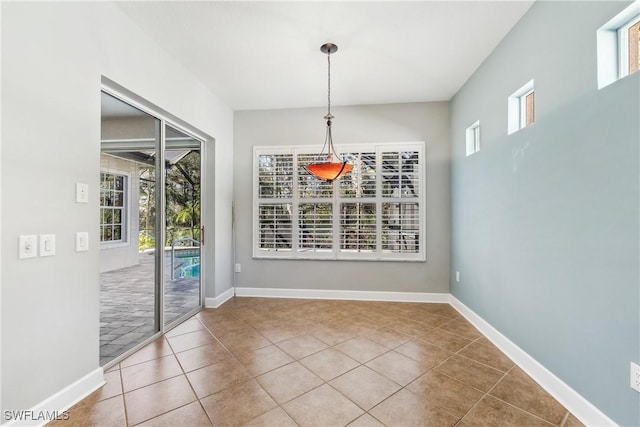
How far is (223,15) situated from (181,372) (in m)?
2.78

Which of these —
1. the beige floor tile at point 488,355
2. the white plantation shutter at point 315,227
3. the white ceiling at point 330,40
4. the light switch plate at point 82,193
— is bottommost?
the beige floor tile at point 488,355

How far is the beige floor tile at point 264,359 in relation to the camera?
2303mm

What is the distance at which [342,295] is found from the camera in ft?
13.7

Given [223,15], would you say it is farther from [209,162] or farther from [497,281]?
[497,281]

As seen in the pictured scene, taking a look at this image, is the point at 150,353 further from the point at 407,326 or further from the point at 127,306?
the point at 407,326

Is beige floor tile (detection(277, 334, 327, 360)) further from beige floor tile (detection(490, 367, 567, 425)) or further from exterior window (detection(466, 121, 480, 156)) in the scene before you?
exterior window (detection(466, 121, 480, 156))

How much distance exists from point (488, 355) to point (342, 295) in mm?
1993

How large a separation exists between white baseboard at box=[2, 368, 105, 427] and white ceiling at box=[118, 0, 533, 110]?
267 centimetres

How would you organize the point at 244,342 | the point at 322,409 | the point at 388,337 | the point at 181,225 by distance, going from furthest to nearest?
1. the point at 181,225
2. the point at 388,337
3. the point at 244,342
4. the point at 322,409

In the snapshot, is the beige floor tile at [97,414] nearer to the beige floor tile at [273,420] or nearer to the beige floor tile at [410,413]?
the beige floor tile at [273,420]

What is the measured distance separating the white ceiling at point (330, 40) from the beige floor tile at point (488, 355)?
276cm

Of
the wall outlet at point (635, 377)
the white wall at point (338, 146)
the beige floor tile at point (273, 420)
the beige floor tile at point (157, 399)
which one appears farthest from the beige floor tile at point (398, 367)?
the white wall at point (338, 146)

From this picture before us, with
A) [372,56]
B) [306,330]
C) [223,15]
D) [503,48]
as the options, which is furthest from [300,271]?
[503,48]

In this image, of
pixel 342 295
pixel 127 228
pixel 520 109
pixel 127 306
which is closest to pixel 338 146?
pixel 342 295
